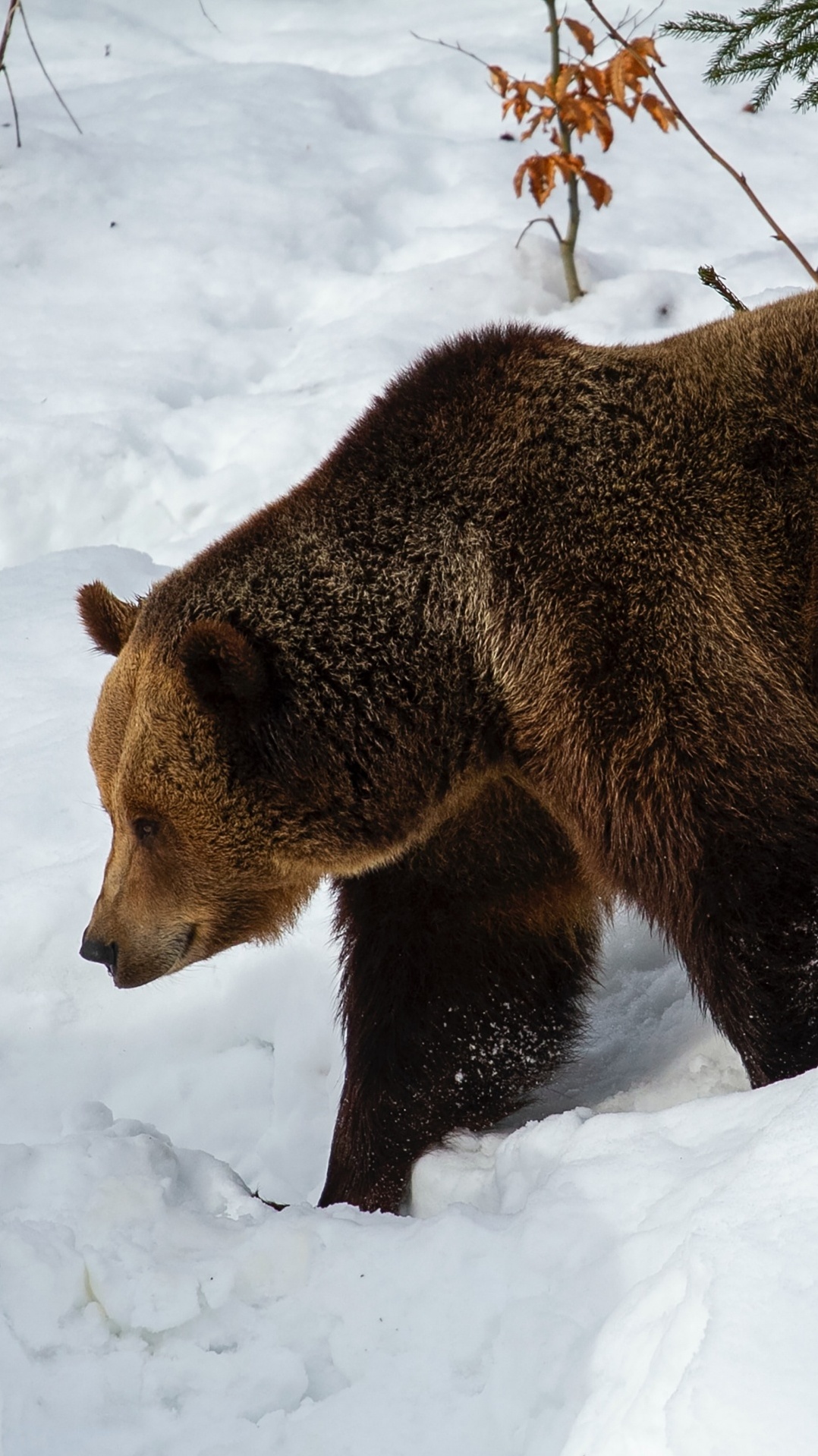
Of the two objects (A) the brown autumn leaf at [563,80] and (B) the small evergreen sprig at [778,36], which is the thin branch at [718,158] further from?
(A) the brown autumn leaf at [563,80]

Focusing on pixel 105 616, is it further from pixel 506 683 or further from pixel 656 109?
pixel 656 109

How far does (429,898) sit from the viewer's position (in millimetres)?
3576

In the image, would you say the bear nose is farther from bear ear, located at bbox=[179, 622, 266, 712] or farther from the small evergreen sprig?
the small evergreen sprig

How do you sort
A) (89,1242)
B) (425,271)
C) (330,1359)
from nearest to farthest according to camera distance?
(330,1359) → (89,1242) → (425,271)

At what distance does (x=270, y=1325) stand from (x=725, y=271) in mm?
6051

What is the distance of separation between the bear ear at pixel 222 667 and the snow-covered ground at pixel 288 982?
0.90 meters

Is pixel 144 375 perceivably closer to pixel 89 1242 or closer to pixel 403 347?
pixel 403 347

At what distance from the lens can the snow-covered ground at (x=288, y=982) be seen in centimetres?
217

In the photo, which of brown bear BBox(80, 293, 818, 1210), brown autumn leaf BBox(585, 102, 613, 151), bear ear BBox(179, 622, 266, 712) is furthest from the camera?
brown autumn leaf BBox(585, 102, 613, 151)

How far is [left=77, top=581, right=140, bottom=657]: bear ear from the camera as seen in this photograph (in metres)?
3.48

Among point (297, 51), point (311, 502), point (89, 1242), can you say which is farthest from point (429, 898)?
point (297, 51)

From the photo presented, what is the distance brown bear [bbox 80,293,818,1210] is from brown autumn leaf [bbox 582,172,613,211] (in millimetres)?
4184

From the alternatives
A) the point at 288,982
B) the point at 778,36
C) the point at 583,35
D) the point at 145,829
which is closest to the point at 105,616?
the point at 145,829

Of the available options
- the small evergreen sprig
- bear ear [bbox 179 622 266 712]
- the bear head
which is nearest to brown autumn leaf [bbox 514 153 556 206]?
the small evergreen sprig
